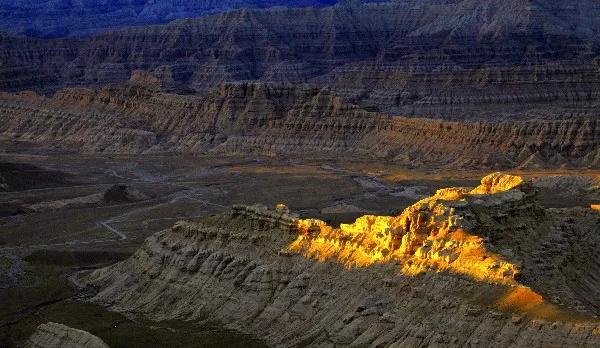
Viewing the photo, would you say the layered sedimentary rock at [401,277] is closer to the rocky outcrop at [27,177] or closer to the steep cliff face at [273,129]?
the rocky outcrop at [27,177]

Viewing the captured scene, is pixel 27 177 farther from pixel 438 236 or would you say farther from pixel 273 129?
pixel 438 236

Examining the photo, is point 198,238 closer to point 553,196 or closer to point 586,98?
point 553,196

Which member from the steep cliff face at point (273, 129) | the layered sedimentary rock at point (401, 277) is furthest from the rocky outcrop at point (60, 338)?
the steep cliff face at point (273, 129)

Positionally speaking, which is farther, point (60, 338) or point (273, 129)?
point (273, 129)

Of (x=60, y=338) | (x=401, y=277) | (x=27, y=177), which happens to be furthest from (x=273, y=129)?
(x=401, y=277)

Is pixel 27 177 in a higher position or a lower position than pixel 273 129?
higher

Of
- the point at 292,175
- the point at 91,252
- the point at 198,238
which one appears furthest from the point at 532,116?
the point at 198,238
